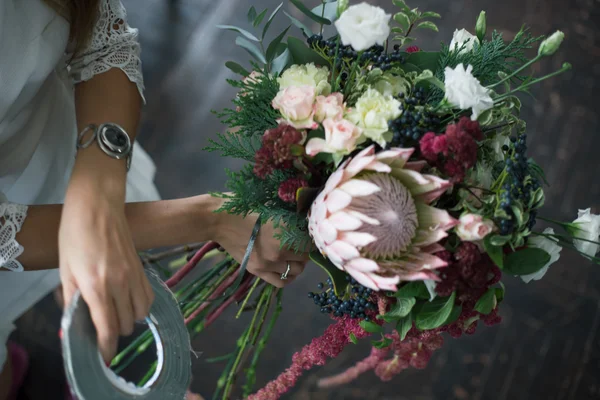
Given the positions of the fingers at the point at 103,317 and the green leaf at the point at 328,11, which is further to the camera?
the green leaf at the point at 328,11

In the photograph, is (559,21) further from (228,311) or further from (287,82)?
(287,82)

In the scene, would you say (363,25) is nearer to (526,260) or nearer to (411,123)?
(411,123)

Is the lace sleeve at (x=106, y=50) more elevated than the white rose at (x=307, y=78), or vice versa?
the white rose at (x=307, y=78)

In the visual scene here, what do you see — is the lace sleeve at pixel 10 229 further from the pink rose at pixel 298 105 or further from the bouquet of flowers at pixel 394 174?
the pink rose at pixel 298 105

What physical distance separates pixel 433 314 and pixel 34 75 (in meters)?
0.73

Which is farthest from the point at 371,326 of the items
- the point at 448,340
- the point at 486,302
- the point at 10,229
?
the point at 448,340

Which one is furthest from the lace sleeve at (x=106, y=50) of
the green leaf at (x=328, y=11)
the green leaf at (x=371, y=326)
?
the green leaf at (x=371, y=326)

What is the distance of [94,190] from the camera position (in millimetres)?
706

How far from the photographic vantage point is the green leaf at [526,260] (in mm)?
674

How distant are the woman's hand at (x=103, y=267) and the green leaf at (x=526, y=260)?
45 centimetres

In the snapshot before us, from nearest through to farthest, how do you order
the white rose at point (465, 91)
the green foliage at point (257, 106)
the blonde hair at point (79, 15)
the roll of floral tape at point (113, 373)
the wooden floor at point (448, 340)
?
the roll of floral tape at point (113, 373) < the white rose at point (465, 91) < the green foliage at point (257, 106) < the blonde hair at point (79, 15) < the wooden floor at point (448, 340)

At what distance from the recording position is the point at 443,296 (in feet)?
2.22

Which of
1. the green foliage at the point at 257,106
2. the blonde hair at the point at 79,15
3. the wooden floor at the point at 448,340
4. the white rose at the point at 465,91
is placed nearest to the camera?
the white rose at the point at 465,91

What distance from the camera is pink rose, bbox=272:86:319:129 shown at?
0.65m
